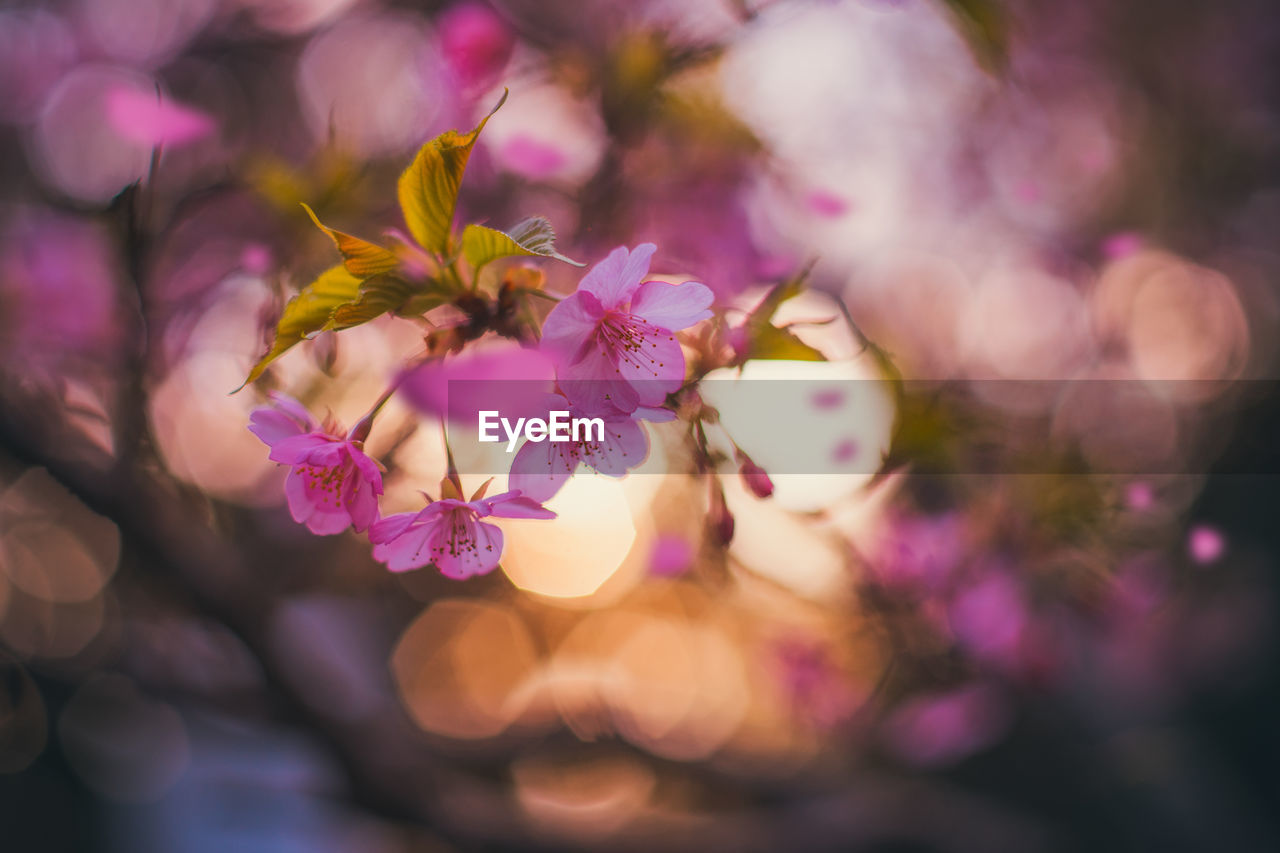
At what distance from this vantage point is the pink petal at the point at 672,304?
49cm

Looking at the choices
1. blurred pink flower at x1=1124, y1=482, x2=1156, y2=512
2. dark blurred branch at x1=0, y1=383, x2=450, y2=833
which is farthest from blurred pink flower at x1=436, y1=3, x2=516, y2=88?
blurred pink flower at x1=1124, y1=482, x2=1156, y2=512

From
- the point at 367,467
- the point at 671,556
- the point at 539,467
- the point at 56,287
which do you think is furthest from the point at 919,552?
the point at 56,287

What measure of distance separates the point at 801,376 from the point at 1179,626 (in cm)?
238

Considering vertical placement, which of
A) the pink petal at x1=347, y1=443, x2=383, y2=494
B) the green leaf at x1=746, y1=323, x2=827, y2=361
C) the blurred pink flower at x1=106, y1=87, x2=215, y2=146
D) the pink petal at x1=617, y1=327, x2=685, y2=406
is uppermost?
the green leaf at x1=746, y1=323, x2=827, y2=361

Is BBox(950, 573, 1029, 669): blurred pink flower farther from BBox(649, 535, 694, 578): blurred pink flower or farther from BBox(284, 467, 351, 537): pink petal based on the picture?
BBox(284, 467, 351, 537): pink petal

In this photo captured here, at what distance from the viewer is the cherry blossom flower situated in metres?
0.52

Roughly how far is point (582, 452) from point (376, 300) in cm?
19

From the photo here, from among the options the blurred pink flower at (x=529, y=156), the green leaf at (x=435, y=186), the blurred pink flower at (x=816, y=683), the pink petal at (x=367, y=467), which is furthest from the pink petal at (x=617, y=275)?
the blurred pink flower at (x=816, y=683)

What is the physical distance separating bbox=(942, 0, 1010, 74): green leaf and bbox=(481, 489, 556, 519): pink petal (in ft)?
1.99

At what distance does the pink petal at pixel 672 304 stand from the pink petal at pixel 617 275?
11 millimetres

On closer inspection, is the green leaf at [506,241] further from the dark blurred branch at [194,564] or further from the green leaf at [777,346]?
the dark blurred branch at [194,564]

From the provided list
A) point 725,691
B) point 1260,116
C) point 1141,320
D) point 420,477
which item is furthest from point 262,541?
point 1260,116

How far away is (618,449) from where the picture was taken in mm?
552

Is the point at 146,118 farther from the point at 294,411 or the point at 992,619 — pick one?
the point at 992,619
